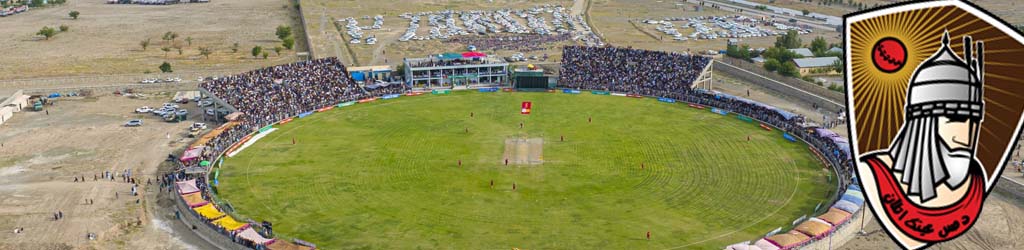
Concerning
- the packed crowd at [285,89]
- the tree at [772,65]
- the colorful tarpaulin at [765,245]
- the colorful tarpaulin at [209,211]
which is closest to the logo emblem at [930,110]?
the colorful tarpaulin at [765,245]

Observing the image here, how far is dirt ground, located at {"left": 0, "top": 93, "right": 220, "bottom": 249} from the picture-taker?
5478cm

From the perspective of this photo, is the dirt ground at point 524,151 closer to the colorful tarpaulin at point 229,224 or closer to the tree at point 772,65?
the colorful tarpaulin at point 229,224

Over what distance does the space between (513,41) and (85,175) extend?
77226 millimetres

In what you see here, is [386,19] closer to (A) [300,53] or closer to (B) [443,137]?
(A) [300,53]

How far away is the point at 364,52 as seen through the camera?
12494 centimetres

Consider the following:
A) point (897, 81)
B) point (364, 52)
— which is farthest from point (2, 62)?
point (897, 81)

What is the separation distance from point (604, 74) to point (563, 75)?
15.5 ft

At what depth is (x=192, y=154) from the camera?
67875mm

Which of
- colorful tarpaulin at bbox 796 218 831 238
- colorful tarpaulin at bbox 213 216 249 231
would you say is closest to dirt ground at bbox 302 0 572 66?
colorful tarpaulin at bbox 213 216 249 231

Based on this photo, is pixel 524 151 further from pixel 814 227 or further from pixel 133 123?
pixel 133 123

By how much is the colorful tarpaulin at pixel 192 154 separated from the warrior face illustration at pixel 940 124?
52.1 metres

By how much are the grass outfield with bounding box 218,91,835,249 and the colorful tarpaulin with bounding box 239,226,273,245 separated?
2.37 meters

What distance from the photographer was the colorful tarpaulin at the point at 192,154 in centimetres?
6686

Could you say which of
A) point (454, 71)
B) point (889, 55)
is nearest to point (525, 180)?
point (889, 55)
